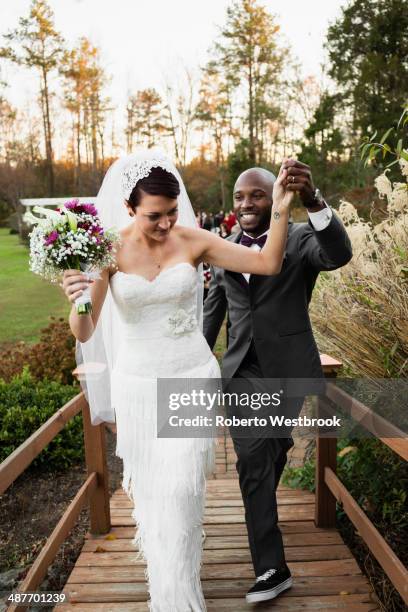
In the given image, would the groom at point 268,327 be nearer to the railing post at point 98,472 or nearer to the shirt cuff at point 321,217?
the shirt cuff at point 321,217

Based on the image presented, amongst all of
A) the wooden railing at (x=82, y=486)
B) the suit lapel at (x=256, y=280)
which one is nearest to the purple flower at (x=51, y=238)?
the wooden railing at (x=82, y=486)

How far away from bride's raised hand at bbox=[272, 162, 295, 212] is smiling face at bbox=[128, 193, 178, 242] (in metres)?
0.46

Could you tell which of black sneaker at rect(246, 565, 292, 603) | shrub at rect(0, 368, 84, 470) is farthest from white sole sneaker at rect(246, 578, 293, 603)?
Result: shrub at rect(0, 368, 84, 470)

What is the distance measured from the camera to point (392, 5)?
722 inches

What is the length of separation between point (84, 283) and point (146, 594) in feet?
5.41

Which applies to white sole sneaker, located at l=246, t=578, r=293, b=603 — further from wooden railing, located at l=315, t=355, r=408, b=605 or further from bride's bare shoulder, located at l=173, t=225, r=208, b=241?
bride's bare shoulder, located at l=173, t=225, r=208, b=241

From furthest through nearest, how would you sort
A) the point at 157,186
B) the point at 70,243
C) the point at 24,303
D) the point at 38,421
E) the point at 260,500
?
the point at 24,303 → the point at 38,421 → the point at 260,500 → the point at 157,186 → the point at 70,243

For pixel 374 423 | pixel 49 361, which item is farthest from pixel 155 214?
pixel 49 361

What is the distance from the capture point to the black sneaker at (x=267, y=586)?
8.54ft

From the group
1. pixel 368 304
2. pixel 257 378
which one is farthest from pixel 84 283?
pixel 368 304

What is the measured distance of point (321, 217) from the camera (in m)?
2.48

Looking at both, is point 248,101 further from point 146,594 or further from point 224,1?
point 146,594

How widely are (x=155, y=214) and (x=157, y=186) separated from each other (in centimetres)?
12

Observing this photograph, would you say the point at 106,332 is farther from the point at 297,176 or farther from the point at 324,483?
the point at 324,483
